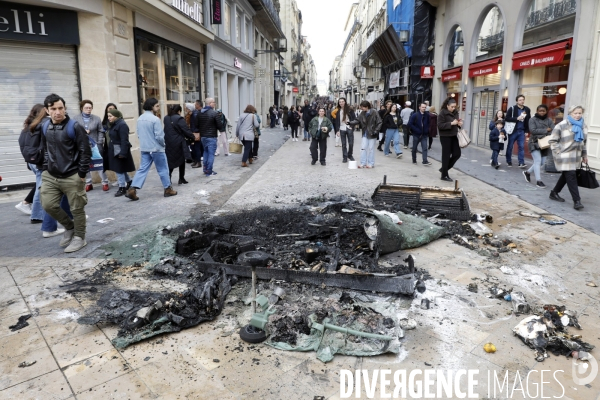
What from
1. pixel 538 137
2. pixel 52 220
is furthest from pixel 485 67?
pixel 52 220

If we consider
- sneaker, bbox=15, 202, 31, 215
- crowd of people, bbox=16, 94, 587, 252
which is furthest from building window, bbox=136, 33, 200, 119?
sneaker, bbox=15, 202, 31, 215

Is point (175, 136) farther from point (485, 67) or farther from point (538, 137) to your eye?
point (485, 67)

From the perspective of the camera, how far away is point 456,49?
67.4ft

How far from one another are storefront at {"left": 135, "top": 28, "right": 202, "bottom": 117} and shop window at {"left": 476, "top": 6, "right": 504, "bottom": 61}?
37.7ft

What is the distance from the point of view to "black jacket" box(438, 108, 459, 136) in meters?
8.99

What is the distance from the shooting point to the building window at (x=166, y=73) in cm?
1128

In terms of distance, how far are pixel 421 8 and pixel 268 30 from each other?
14098 mm

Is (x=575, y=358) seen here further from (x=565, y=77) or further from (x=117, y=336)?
(x=565, y=77)

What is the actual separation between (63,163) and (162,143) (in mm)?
2983

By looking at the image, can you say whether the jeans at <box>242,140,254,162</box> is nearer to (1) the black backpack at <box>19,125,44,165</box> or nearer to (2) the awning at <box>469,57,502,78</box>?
(1) the black backpack at <box>19,125,44,165</box>

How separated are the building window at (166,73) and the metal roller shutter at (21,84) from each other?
2.24m

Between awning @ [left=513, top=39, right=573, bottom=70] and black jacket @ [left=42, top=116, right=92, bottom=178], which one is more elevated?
awning @ [left=513, top=39, right=573, bottom=70]

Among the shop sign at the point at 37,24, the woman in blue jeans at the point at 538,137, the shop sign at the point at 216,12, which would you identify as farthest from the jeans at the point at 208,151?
the shop sign at the point at 216,12

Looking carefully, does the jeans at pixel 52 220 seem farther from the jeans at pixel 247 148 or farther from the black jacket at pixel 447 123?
the black jacket at pixel 447 123
